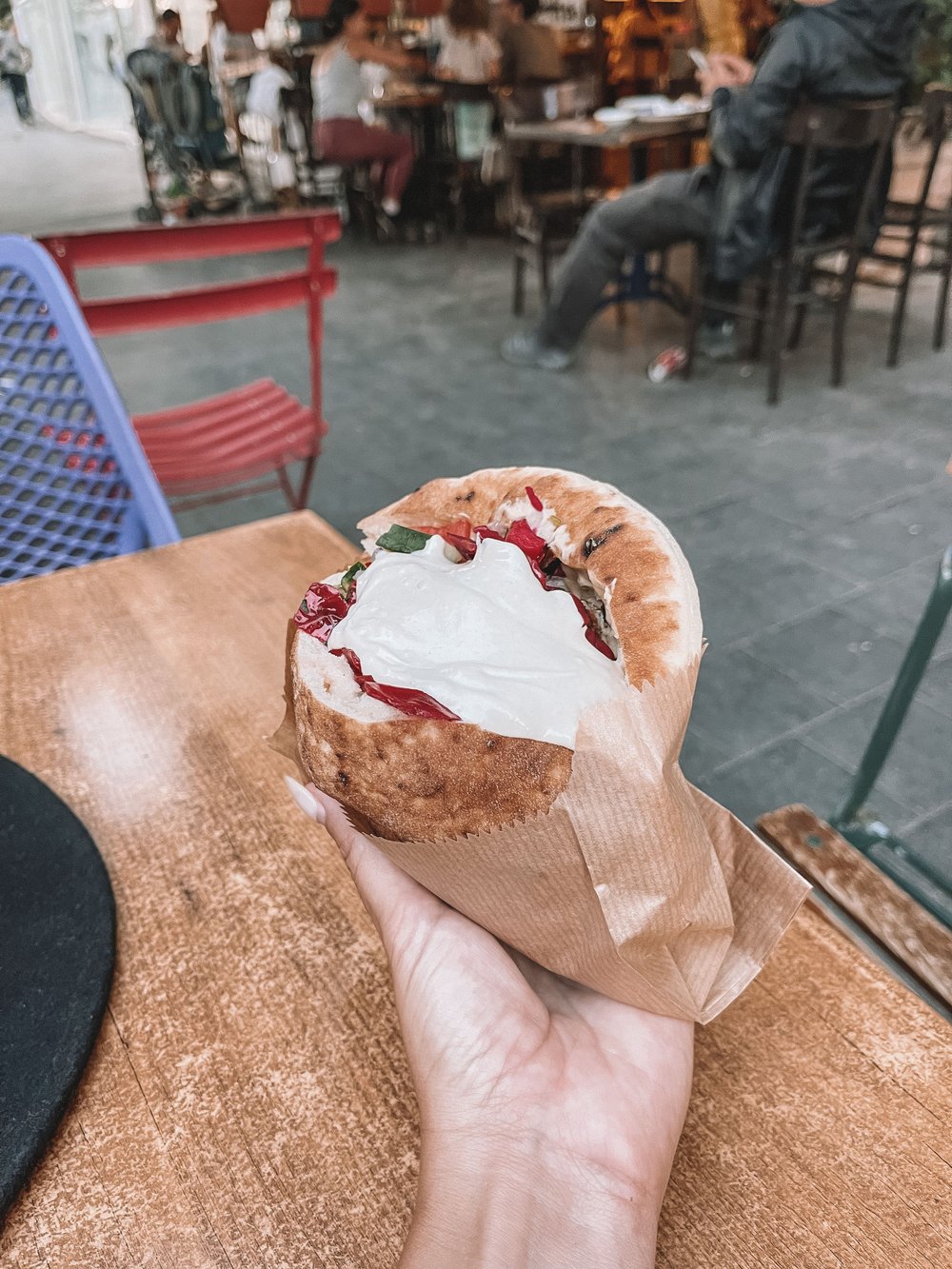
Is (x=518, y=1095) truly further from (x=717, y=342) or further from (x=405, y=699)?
(x=717, y=342)

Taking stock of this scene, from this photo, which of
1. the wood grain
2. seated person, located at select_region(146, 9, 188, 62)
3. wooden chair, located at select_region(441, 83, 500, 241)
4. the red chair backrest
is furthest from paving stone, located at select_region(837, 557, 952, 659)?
seated person, located at select_region(146, 9, 188, 62)

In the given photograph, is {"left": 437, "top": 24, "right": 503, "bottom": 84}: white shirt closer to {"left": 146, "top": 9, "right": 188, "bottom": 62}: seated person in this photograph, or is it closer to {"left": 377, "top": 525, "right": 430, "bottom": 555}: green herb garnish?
{"left": 146, "top": 9, "right": 188, "bottom": 62}: seated person

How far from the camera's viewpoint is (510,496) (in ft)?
2.56

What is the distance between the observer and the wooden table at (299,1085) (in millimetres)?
540

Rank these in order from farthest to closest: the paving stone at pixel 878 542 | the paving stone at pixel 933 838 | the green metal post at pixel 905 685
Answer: the paving stone at pixel 878 542
the paving stone at pixel 933 838
the green metal post at pixel 905 685

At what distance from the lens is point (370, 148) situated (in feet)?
25.7

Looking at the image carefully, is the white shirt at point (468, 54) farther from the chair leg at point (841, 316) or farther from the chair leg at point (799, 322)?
the chair leg at point (841, 316)

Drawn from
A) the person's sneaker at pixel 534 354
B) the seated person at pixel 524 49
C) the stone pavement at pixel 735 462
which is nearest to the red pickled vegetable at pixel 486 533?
the stone pavement at pixel 735 462

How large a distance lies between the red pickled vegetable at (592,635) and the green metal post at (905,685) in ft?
2.69

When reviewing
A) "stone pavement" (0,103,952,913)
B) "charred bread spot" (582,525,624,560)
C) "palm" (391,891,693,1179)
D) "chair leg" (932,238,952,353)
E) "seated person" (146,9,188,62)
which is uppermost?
"seated person" (146,9,188,62)

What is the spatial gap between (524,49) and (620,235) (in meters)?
3.94

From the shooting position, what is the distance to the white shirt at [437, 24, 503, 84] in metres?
7.89

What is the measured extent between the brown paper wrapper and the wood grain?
1.42 feet

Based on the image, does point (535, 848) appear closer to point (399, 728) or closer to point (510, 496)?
point (399, 728)
